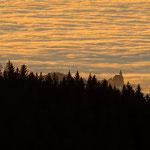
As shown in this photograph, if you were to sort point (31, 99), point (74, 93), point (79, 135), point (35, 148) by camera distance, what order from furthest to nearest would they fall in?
point (74, 93) < point (31, 99) < point (79, 135) < point (35, 148)

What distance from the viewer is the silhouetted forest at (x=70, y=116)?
137 m

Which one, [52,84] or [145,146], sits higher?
[52,84]

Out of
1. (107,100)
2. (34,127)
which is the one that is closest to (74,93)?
(107,100)

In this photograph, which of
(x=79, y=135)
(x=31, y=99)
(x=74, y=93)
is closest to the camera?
(x=79, y=135)

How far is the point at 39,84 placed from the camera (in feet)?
592

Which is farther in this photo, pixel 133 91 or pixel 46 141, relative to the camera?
pixel 133 91

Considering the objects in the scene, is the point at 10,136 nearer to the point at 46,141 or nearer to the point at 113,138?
the point at 46,141

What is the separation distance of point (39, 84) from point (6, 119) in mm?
35901

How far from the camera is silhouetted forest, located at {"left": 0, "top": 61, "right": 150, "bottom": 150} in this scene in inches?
5399

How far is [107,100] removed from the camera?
175625 mm

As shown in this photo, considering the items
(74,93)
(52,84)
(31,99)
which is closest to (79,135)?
(31,99)

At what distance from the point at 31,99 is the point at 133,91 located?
38985 mm

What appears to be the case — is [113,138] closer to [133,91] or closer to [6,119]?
[6,119]

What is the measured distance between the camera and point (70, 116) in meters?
152
